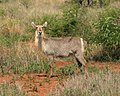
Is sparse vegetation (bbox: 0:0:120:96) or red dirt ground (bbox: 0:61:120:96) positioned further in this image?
red dirt ground (bbox: 0:61:120:96)

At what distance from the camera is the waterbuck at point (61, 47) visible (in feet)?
42.7

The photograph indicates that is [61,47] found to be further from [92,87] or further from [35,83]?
[92,87]

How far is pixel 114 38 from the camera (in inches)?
583

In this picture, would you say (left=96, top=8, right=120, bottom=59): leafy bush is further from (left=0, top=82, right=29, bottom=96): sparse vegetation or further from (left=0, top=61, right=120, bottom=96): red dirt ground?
(left=0, top=82, right=29, bottom=96): sparse vegetation

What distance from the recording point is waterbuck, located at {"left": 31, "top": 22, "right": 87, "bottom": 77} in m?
13.0

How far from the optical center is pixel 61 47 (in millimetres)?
13109

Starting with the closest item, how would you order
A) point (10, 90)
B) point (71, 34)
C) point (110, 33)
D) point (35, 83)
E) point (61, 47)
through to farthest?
1. point (10, 90)
2. point (35, 83)
3. point (61, 47)
4. point (110, 33)
5. point (71, 34)

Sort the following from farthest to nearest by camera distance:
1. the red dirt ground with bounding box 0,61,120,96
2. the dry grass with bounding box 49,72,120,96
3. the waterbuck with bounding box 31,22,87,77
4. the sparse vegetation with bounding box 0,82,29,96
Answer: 1. the waterbuck with bounding box 31,22,87,77
2. the red dirt ground with bounding box 0,61,120,96
3. the sparse vegetation with bounding box 0,82,29,96
4. the dry grass with bounding box 49,72,120,96

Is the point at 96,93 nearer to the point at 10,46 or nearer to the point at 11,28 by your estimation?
the point at 10,46

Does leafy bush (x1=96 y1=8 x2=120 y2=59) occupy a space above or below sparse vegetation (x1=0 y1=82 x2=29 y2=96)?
above

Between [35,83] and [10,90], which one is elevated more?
[10,90]

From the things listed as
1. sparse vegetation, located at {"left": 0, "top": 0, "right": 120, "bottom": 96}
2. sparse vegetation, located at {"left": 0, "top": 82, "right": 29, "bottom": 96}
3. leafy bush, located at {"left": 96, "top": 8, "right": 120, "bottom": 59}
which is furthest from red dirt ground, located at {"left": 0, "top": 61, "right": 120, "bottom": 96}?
leafy bush, located at {"left": 96, "top": 8, "right": 120, "bottom": 59}

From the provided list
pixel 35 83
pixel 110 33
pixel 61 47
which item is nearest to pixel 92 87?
pixel 35 83

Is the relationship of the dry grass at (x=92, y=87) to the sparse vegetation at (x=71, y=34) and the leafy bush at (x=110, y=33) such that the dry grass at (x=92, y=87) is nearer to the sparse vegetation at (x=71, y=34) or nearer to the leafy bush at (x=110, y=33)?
the sparse vegetation at (x=71, y=34)
